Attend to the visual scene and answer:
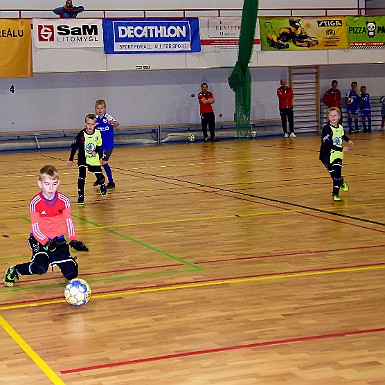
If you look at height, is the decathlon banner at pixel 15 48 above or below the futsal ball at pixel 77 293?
above

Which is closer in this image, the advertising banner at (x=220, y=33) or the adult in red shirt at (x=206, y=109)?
the advertising banner at (x=220, y=33)

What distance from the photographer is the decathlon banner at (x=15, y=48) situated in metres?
26.3

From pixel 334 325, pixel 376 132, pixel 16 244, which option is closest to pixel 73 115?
pixel 376 132

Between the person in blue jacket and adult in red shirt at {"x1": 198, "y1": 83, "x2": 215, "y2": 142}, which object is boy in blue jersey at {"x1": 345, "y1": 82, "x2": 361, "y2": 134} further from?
the person in blue jacket

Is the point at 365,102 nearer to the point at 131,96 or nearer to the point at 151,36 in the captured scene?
the point at 131,96

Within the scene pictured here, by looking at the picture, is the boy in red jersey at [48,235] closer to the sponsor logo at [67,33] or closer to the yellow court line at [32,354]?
the yellow court line at [32,354]

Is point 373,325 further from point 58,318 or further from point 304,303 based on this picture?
point 58,318

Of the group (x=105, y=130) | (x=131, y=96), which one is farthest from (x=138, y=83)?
(x=105, y=130)

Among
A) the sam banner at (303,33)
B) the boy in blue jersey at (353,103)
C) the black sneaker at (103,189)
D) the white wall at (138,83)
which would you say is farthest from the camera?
the boy in blue jersey at (353,103)

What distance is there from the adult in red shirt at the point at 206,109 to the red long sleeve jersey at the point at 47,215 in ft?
71.2

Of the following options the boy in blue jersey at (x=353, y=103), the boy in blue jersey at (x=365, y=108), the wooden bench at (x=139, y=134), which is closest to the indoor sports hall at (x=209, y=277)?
the wooden bench at (x=139, y=134)

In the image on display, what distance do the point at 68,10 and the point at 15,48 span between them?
85.6 inches

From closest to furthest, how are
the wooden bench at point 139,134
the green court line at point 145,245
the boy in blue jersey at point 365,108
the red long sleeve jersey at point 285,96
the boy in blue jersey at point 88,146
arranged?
the green court line at point 145,245 < the boy in blue jersey at point 88,146 < the wooden bench at point 139,134 < the red long sleeve jersey at point 285,96 < the boy in blue jersey at point 365,108

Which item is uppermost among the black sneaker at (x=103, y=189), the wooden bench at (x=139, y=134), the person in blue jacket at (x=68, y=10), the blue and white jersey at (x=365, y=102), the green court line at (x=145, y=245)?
the person in blue jacket at (x=68, y=10)
